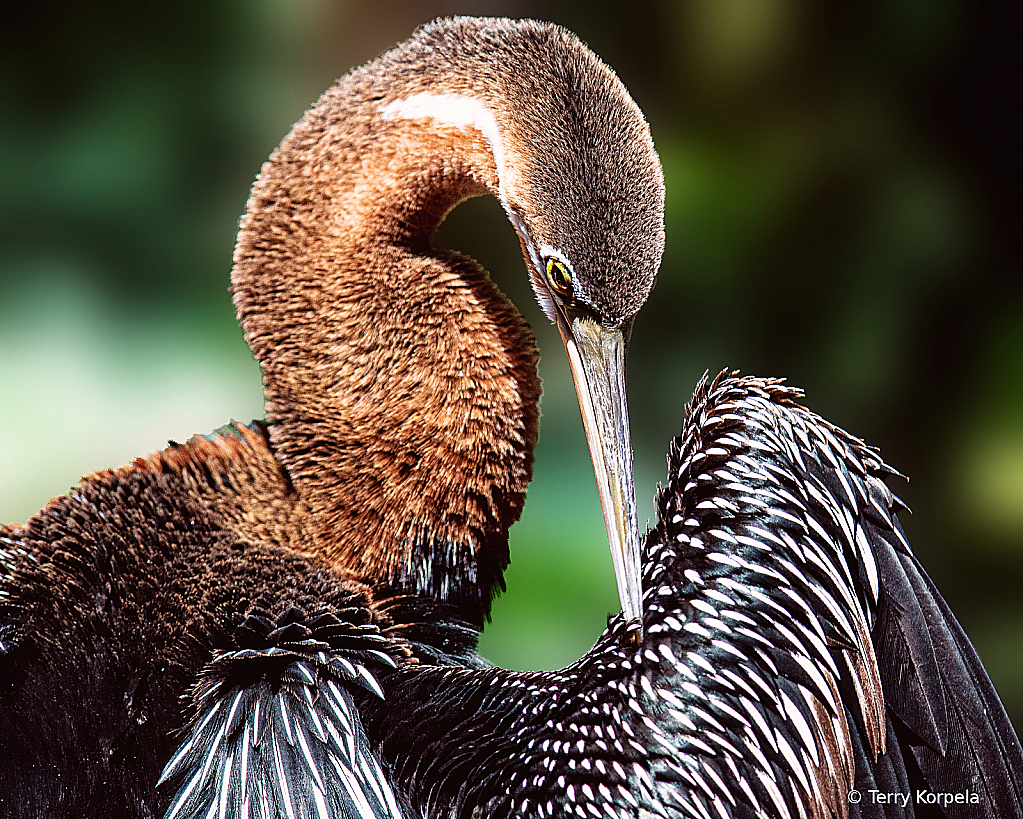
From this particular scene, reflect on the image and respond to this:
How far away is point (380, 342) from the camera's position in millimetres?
887

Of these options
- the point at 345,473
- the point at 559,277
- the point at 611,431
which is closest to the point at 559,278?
the point at 559,277

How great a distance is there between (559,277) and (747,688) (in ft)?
1.37

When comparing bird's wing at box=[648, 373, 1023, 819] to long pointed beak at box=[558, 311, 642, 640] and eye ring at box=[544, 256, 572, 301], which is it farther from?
eye ring at box=[544, 256, 572, 301]

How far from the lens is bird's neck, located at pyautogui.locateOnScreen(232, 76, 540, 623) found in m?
0.86

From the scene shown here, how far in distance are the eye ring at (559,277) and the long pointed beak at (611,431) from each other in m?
0.03

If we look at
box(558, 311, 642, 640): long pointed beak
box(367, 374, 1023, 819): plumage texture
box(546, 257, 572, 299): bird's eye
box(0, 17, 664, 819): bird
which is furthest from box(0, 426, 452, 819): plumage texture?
box(546, 257, 572, 299): bird's eye

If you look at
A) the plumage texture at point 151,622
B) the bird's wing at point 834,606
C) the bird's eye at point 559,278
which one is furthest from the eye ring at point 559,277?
the plumage texture at point 151,622

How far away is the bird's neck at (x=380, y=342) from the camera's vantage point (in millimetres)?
862

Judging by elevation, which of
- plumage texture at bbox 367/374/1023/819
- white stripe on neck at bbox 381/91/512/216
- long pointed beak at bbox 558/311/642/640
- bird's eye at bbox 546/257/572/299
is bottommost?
plumage texture at bbox 367/374/1023/819

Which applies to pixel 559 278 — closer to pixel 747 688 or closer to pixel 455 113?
pixel 455 113

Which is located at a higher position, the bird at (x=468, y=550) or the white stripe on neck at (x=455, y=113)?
the white stripe on neck at (x=455, y=113)

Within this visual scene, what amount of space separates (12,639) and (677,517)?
0.67m

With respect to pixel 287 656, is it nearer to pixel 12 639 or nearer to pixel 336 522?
pixel 336 522

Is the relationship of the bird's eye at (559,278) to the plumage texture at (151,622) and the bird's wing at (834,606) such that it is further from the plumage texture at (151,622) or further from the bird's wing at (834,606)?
the plumage texture at (151,622)
